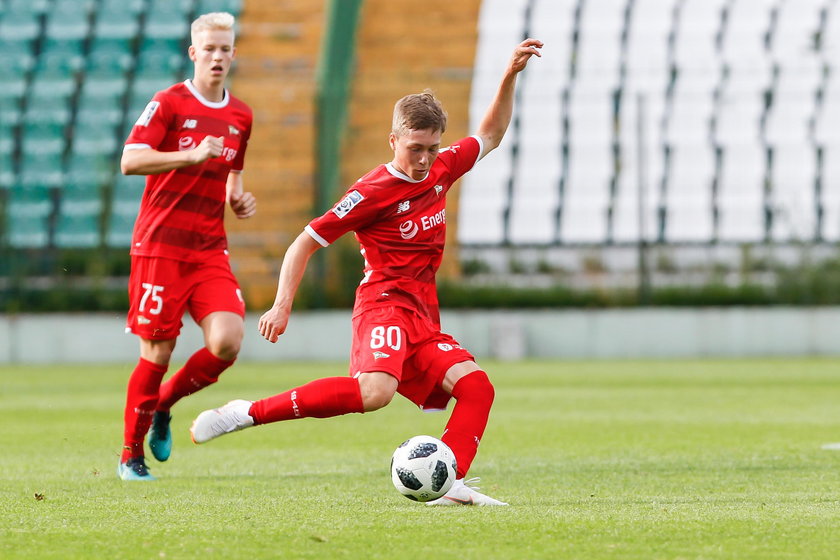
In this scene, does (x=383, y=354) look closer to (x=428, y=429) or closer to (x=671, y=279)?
(x=428, y=429)

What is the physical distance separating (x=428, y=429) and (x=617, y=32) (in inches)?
591

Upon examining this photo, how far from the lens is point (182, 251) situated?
6.09 meters

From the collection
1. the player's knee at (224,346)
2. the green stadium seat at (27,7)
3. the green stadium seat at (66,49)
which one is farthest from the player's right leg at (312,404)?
the green stadium seat at (27,7)

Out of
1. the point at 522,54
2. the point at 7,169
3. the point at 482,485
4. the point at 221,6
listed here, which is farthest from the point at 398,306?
the point at 221,6

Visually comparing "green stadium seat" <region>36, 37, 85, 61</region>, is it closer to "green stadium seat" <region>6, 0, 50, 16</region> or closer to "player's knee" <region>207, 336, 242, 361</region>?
"green stadium seat" <region>6, 0, 50, 16</region>

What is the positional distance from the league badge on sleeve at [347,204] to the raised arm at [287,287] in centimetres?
14

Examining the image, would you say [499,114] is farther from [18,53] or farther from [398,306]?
[18,53]

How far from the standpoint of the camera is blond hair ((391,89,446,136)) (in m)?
4.89

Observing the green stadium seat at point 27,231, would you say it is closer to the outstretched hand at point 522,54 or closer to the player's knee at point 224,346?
the player's knee at point 224,346

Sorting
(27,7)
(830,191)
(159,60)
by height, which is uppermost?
(27,7)

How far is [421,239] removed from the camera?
5.19 m

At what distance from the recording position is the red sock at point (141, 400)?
602 cm

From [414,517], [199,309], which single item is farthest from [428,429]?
[414,517]

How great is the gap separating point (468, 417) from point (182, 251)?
180 cm
